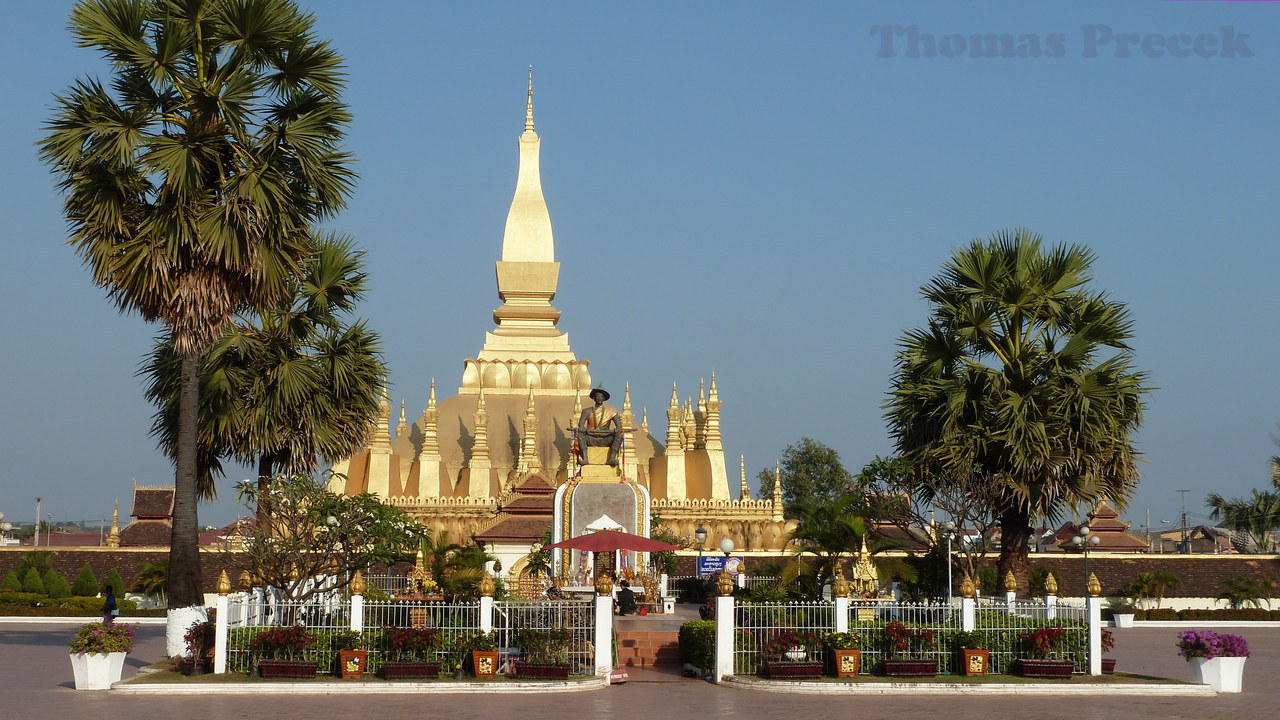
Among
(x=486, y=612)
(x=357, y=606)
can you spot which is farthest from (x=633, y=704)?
(x=357, y=606)

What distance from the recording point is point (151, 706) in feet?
62.0

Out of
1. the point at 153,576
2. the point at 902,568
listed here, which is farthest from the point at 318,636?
the point at 153,576

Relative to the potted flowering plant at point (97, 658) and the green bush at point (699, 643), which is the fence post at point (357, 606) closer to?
the potted flowering plant at point (97, 658)

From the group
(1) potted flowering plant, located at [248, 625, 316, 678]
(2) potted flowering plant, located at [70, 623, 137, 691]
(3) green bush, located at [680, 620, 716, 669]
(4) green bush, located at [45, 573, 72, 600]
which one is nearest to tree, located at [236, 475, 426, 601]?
(1) potted flowering plant, located at [248, 625, 316, 678]

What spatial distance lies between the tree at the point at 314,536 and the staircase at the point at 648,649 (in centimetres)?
445

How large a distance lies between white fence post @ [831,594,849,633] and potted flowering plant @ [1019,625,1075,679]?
8.49 ft

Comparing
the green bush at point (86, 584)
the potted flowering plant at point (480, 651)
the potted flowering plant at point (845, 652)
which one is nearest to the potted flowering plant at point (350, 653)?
the potted flowering plant at point (480, 651)

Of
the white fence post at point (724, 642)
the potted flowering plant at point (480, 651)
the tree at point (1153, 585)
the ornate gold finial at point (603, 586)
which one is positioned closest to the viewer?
the potted flowering plant at point (480, 651)

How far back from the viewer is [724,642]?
2209cm

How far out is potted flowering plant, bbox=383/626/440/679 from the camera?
21078 mm

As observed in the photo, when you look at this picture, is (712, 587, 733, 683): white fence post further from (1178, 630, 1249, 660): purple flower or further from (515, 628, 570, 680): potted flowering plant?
(1178, 630, 1249, 660): purple flower

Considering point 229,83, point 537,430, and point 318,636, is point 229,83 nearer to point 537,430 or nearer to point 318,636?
point 318,636

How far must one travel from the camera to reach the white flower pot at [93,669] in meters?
20.9

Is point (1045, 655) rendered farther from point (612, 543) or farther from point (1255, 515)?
point (1255, 515)
